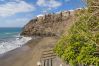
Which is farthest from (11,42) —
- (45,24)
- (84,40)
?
(84,40)

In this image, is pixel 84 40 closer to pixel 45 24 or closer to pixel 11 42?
pixel 11 42

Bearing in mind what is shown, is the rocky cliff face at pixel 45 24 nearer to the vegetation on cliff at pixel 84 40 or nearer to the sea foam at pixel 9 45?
the sea foam at pixel 9 45

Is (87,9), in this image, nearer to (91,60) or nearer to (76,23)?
(76,23)

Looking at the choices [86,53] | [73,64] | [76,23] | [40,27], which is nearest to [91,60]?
[86,53]

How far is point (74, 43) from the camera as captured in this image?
873 cm

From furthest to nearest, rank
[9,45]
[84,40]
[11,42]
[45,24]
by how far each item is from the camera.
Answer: [45,24]
[11,42]
[9,45]
[84,40]

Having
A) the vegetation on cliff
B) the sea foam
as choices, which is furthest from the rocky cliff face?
the vegetation on cliff

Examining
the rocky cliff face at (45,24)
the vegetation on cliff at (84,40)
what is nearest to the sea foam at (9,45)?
the rocky cliff face at (45,24)

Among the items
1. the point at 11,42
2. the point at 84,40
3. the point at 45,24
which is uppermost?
the point at 45,24

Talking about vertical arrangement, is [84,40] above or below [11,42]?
above

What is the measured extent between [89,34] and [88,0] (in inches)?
42.2

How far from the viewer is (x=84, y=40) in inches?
336

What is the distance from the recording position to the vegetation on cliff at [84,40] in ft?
24.0

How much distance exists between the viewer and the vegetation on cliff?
24.0 ft
